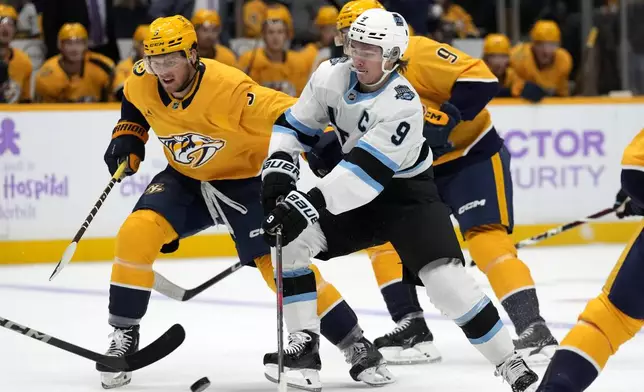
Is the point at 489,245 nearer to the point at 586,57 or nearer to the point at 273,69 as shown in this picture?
the point at 273,69

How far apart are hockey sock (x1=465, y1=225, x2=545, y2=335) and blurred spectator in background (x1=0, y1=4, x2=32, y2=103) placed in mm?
4081

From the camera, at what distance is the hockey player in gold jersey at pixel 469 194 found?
3984mm

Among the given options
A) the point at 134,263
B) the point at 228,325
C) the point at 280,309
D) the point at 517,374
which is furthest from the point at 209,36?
the point at 517,374

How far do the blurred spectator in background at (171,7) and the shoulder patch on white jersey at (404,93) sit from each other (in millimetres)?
4772

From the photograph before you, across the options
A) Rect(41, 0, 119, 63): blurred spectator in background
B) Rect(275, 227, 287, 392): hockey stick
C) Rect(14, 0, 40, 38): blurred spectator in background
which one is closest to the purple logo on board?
Rect(41, 0, 119, 63): blurred spectator in background

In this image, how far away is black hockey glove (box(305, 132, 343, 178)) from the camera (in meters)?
3.73

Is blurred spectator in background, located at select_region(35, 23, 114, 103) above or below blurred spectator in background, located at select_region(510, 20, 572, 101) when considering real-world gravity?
above

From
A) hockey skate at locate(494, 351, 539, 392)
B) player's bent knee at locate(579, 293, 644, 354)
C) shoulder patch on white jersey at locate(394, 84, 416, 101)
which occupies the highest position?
shoulder patch on white jersey at locate(394, 84, 416, 101)

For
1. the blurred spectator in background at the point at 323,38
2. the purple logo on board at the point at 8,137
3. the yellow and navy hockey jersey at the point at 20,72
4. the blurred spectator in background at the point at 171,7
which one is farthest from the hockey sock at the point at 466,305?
the blurred spectator in background at the point at 171,7

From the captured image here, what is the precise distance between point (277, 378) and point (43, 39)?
5073 millimetres

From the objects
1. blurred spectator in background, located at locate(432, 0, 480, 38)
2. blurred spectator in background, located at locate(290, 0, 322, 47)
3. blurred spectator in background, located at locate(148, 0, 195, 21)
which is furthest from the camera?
blurred spectator in background, located at locate(432, 0, 480, 38)

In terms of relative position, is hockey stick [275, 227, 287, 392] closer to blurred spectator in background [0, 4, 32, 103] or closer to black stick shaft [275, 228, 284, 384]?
black stick shaft [275, 228, 284, 384]

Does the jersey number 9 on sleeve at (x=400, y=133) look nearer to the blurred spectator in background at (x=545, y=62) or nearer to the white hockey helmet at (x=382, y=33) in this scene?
the white hockey helmet at (x=382, y=33)

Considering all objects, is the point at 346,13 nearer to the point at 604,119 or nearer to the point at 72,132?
the point at 72,132
